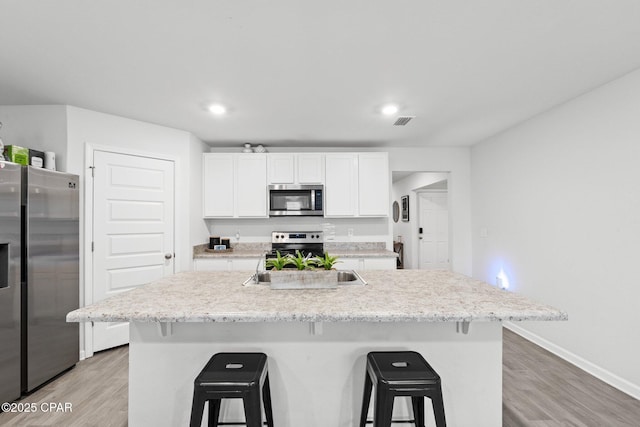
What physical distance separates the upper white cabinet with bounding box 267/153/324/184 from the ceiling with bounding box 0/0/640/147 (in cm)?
94

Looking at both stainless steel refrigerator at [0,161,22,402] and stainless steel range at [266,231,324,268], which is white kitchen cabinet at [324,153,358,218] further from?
stainless steel refrigerator at [0,161,22,402]

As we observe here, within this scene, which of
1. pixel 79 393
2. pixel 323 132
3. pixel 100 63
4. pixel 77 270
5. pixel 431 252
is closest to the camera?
pixel 100 63

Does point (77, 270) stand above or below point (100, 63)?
below

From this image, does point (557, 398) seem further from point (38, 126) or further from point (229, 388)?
point (38, 126)

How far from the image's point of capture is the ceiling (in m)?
1.63

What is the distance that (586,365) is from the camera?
8.70 ft

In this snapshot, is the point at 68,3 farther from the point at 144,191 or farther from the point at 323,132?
the point at 323,132

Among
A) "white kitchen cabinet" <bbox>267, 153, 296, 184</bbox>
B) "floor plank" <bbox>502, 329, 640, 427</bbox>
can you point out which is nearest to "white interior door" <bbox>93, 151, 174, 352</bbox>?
"white kitchen cabinet" <bbox>267, 153, 296, 184</bbox>

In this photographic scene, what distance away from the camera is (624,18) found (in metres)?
1.69

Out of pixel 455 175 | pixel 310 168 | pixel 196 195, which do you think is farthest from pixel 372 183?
pixel 196 195

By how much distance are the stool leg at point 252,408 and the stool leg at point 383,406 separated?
1.60 feet

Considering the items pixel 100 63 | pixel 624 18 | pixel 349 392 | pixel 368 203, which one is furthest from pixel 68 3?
pixel 368 203

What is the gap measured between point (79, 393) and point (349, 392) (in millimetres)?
2160

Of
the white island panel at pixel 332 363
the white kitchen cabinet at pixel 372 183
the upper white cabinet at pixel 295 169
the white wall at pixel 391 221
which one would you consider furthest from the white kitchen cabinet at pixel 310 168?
the white island panel at pixel 332 363
